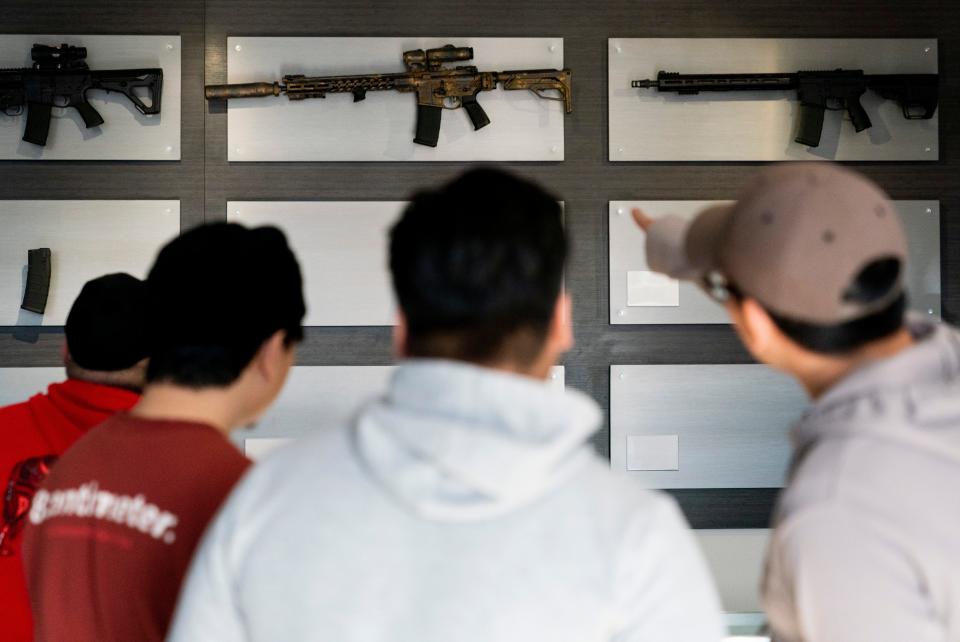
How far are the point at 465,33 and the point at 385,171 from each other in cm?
49

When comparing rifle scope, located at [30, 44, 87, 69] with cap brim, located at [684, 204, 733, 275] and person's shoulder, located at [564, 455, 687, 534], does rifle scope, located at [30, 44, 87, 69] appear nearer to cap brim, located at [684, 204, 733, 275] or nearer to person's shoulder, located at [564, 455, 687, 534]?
cap brim, located at [684, 204, 733, 275]

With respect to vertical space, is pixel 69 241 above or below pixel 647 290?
above

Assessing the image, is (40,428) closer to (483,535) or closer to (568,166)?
(483,535)

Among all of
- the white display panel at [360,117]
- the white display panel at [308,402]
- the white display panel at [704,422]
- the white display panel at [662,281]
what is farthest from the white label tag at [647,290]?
the white display panel at [360,117]

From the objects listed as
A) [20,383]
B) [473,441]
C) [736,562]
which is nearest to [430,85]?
[20,383]

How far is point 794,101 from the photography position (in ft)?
9.33

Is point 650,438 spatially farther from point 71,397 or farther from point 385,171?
point 71,397

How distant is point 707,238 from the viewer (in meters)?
1.02

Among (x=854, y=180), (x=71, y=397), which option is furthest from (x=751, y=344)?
(x=71, y=397)

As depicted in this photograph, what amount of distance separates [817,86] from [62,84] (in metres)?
2.26

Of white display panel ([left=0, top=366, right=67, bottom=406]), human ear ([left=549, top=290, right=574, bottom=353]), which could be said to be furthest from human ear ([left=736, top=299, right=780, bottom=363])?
white display panel ([left=0, top=366, right=67, bottom=406])

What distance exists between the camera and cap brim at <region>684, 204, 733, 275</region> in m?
1.00

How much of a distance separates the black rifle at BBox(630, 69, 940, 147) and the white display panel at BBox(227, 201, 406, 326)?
0.92 meters

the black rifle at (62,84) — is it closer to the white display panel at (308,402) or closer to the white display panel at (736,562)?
the white display panel at (308,402)
